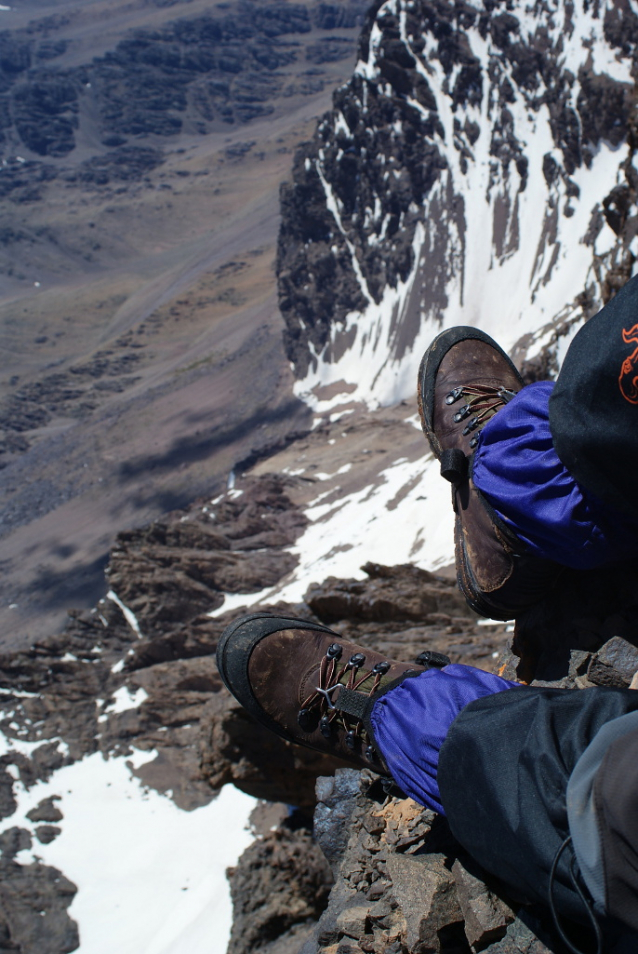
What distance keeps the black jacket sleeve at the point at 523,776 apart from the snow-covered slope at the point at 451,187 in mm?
9684

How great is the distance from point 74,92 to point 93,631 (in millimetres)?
114351

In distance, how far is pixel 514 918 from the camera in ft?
6.36

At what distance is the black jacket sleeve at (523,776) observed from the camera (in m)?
1.55

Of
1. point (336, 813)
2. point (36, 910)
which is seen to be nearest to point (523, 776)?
point (336, 813)

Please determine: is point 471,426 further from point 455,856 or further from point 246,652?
point 455,856

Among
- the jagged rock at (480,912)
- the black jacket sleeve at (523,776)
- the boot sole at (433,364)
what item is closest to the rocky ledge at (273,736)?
the jagged rock at (480,912)

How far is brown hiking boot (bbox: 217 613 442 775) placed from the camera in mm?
2688

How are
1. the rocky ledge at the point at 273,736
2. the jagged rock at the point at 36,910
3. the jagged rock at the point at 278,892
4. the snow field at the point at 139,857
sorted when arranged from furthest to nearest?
the jagged rock at the point at 36,910, the snow field at the point at 139,857, the jagged rock at the point at 278,892, the rocky ledge at the point at 273,736

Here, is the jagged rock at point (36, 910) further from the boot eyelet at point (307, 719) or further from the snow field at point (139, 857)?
the boot eyelet at point (307, 719)

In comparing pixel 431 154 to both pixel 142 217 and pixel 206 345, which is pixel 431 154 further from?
pixel 142 217

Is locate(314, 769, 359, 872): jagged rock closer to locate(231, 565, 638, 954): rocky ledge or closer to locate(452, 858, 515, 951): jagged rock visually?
locate(231, 565, 638, 954): rocky ledge

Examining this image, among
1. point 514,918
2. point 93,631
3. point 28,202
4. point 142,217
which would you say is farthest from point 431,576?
point 28,202

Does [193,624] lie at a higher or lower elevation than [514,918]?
lower

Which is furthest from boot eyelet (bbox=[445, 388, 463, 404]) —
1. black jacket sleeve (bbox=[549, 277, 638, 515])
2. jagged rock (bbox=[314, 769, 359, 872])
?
jagged rock (bbox=[314, 769, 359, 872])
